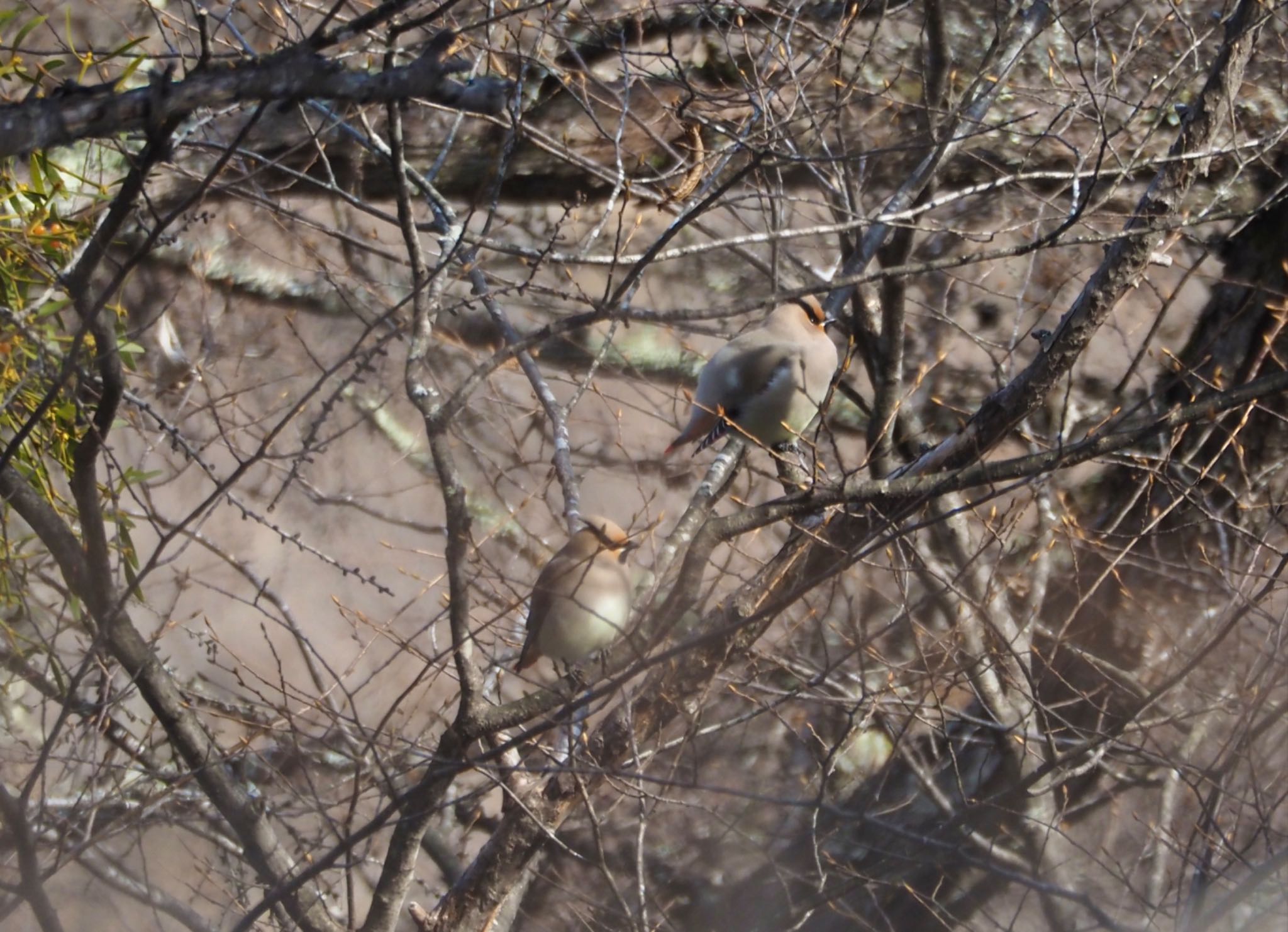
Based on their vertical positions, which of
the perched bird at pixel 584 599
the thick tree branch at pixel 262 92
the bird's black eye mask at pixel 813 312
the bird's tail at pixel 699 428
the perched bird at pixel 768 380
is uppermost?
the bird's black eye mask at pixel 813 312

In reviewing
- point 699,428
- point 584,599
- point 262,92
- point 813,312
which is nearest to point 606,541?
point 584,599

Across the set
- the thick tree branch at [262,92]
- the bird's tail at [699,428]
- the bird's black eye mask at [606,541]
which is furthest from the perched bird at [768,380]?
the thick tree branch at [262,92]

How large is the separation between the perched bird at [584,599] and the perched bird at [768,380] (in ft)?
1.90

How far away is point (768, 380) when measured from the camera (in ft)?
14.5

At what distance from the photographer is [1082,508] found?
20.4 feet

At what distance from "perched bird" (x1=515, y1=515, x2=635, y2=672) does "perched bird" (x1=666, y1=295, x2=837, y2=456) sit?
0.58m

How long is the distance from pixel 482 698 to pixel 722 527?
749 millimetres

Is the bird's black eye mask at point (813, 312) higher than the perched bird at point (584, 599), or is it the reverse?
the bird's black eye mask at point (813, 312)

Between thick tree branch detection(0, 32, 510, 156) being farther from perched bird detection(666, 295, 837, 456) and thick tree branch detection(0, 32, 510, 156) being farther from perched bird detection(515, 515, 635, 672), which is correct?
perched bird detection(666, 295, 837, 456)

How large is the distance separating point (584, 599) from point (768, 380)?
38.3 inches

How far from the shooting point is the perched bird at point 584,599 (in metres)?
4.05

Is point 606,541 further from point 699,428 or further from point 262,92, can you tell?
point 262,92

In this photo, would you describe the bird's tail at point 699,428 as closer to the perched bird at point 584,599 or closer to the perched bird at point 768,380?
the perched bird at point 768,380

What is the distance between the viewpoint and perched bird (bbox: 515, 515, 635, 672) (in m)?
4.05
